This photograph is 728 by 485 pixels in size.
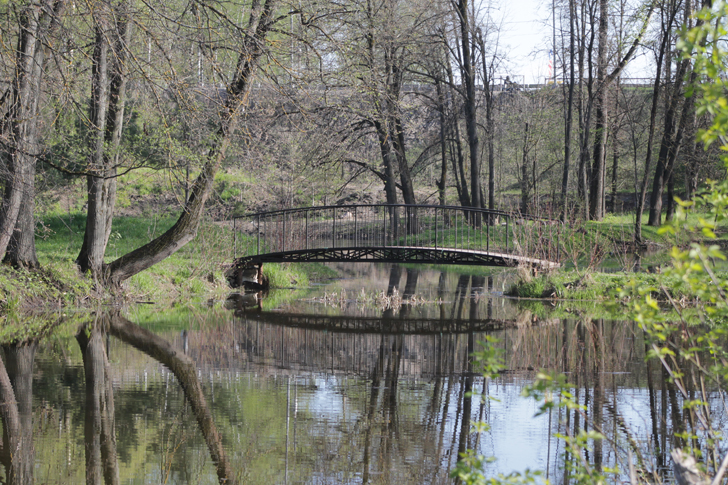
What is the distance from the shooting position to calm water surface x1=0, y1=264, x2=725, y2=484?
15.4 feet

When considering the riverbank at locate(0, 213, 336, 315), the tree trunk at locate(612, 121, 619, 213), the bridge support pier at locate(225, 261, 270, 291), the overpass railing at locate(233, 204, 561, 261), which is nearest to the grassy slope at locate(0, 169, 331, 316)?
the riverbank at locate(0, 213, 336, 315)

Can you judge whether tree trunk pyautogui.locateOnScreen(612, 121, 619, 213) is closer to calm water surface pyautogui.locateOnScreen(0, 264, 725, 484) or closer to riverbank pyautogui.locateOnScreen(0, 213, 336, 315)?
riverbank pyautogui.locateOnScreen(0, 213, 336, 315)

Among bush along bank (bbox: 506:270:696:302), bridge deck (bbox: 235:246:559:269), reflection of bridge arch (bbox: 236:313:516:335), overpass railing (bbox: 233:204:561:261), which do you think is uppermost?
overpass railing (bbox: 233:204:561:261)

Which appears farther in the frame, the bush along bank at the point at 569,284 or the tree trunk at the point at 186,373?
the bush along bank at the point at 569,284

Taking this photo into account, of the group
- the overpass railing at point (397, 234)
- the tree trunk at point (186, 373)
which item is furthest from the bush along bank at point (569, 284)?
the tree trunk at point (186, 373)

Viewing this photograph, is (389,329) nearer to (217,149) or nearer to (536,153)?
(217,149)

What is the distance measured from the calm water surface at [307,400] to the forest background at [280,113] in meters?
1.93

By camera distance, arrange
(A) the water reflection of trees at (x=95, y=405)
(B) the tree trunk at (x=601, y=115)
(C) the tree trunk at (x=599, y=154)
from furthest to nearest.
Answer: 1. (C) the tree trunk at (x=599, y=154)
2. (B) the tree trunk at (x=601, y=115)
3. (A) the water reflection of trees at (x=95, y=405)

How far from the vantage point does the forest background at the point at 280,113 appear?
7.70m

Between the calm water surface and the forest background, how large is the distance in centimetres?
193

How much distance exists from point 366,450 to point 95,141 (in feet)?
26.1

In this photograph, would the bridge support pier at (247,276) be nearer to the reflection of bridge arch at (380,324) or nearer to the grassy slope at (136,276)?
the grassy slope at (136,276)

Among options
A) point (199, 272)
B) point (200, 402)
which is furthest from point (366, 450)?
point (199, 272)

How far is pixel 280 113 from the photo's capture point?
63.7 feet
